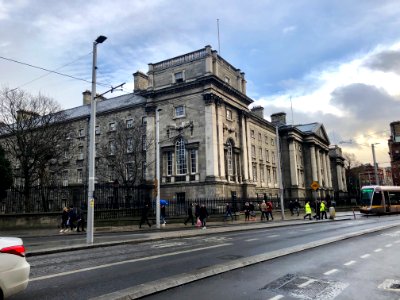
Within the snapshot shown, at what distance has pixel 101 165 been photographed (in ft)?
147

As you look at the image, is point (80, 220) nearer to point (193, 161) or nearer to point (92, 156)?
point (92, 156)

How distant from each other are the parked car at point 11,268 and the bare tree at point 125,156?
34523mm

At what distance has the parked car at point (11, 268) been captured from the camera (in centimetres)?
492

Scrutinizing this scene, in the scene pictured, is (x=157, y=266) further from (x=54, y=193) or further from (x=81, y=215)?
(x=54, y=193)

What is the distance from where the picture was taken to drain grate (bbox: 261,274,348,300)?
618 cm

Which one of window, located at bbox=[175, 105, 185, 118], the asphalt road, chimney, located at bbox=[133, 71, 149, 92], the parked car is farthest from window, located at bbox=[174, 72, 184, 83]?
the parked car

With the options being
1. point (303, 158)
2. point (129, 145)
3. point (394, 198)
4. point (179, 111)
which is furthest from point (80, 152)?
point (303, 158)

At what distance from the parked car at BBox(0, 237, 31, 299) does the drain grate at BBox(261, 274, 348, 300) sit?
4.16 m

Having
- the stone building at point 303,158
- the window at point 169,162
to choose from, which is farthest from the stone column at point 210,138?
the stone building at point 303,158

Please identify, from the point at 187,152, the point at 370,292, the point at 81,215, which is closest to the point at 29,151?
the point at 81,215

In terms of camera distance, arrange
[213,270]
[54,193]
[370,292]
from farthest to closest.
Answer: [54,193] → [213,270] → [370,292]

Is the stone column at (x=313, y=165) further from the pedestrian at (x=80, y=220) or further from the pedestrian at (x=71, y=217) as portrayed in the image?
the pedestrian at (x=71, y=217)

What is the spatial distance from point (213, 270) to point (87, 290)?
9.12ft

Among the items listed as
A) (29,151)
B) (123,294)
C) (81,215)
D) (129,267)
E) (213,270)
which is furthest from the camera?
(29,151)
